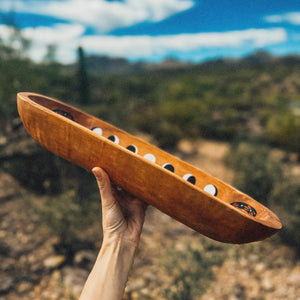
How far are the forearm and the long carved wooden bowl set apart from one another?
1.15 ft

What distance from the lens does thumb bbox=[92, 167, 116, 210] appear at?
46.5 inches

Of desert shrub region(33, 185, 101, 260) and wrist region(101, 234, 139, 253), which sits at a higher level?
wrist region(101, 234, 139, 253)

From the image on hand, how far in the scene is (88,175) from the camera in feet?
12.7

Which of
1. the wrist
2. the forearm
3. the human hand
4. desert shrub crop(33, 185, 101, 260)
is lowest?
desert shrub crop(33, 185, 101, 260)

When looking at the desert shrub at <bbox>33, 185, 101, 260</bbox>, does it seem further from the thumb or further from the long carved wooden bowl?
the long carved wooden bowl

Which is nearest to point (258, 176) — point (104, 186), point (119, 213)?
point (119, 213)

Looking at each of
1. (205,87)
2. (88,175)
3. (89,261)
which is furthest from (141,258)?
(205,87)

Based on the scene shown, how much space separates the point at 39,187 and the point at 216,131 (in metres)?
6.92

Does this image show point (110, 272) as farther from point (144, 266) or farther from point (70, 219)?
point (70, 219)

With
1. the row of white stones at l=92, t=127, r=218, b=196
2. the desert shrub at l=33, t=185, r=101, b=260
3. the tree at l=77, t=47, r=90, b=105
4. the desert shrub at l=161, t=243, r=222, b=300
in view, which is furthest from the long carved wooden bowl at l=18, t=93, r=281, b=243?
the tree at l=77, t=47, r=90, b=105

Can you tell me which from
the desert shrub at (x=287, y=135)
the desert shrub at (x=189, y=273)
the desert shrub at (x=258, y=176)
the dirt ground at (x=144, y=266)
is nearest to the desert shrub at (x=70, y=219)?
the dirt ground at (x=144, y=266)

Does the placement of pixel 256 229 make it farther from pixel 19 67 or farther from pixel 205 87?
pixel 205 87

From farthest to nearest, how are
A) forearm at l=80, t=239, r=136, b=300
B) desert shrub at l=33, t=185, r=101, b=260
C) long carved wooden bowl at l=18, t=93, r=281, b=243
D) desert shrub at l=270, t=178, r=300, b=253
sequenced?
1. desert shrub at l=270, t=178, r=300, b=253
2. desert shrub at l=33, t=185, r=101, b=260
3. forearm at l=80, t=239, r=136, b=300
4. long carved wooden bowl at l=18, t=93, r=281, b=243

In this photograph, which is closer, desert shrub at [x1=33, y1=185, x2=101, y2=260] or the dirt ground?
the dirt ground
